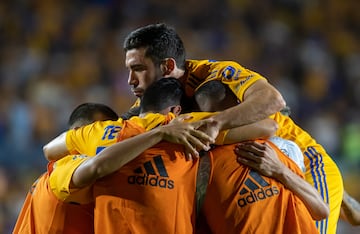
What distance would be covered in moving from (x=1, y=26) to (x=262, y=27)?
2.95 meters

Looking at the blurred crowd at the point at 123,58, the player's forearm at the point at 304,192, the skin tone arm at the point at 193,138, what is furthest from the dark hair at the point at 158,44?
the blurred crowd at the point at 123,58

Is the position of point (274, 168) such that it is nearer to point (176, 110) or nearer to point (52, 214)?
point (176, 110)

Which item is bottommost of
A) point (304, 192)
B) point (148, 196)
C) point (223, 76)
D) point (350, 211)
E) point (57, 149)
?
point (350, 211)

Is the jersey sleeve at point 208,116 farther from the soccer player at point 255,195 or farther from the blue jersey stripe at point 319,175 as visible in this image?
the blue jersey stripe at point 319,175

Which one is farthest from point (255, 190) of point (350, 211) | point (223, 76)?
point (350, 211)

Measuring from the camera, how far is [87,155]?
3520 millimetres

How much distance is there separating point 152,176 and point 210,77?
75cm

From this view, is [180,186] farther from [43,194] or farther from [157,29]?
[157,29]

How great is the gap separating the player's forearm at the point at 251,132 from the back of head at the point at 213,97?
0.59 ft

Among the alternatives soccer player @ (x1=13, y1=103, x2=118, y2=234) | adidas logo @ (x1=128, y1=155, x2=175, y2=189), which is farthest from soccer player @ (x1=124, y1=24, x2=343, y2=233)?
soccer player @ (x1=13, y1=103, x2=118, y2=234)

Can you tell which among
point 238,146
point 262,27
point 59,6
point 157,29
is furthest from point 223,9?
point 238,146

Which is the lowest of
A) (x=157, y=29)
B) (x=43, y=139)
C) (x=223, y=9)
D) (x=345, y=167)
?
(x=345, y=167)

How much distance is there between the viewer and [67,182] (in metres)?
3.39

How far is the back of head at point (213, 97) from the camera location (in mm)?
3621
